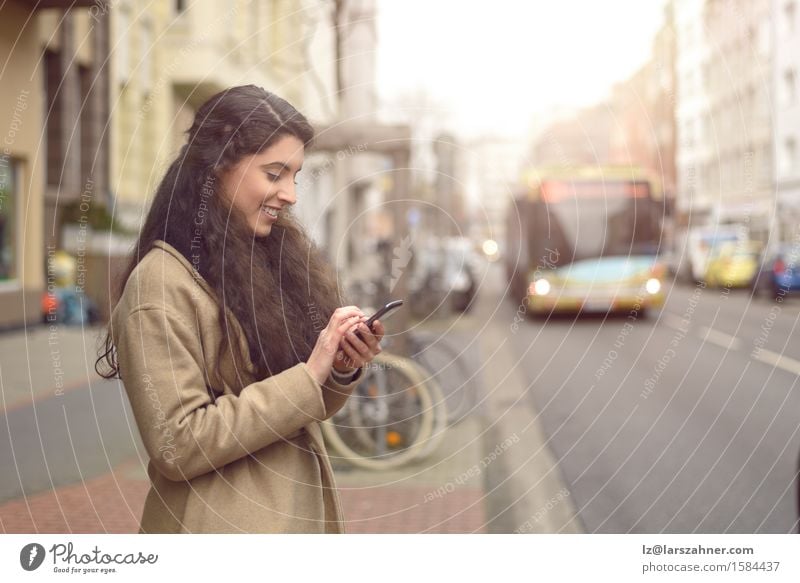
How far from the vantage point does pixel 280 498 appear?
200 centimetres

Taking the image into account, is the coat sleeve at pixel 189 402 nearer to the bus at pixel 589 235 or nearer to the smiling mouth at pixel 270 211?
the smiling mouth at pixel 270 211

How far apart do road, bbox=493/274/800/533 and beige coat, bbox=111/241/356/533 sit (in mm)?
1299

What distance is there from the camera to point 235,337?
1.93 meters

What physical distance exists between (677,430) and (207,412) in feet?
21.0

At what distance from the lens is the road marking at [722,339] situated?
1334 cm

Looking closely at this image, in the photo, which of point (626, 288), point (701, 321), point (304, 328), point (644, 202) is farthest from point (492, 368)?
point (304, 328)

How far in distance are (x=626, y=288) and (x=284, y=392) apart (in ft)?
41.4

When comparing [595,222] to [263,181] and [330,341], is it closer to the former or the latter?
[263,181]

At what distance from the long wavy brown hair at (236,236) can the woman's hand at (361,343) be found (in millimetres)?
139

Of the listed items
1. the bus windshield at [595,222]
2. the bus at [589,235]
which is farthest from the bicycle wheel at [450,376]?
the bus windshield at [595,222]

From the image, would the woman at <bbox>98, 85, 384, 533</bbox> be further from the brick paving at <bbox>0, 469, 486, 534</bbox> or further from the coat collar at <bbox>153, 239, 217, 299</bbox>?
the brick paving at <bbox>0, 469, 486, 534</bbox>

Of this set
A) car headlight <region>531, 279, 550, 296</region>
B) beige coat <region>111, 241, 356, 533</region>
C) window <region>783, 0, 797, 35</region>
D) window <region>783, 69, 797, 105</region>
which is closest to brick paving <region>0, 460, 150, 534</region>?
beige coat <region>111, 241, 356, 533</region>
